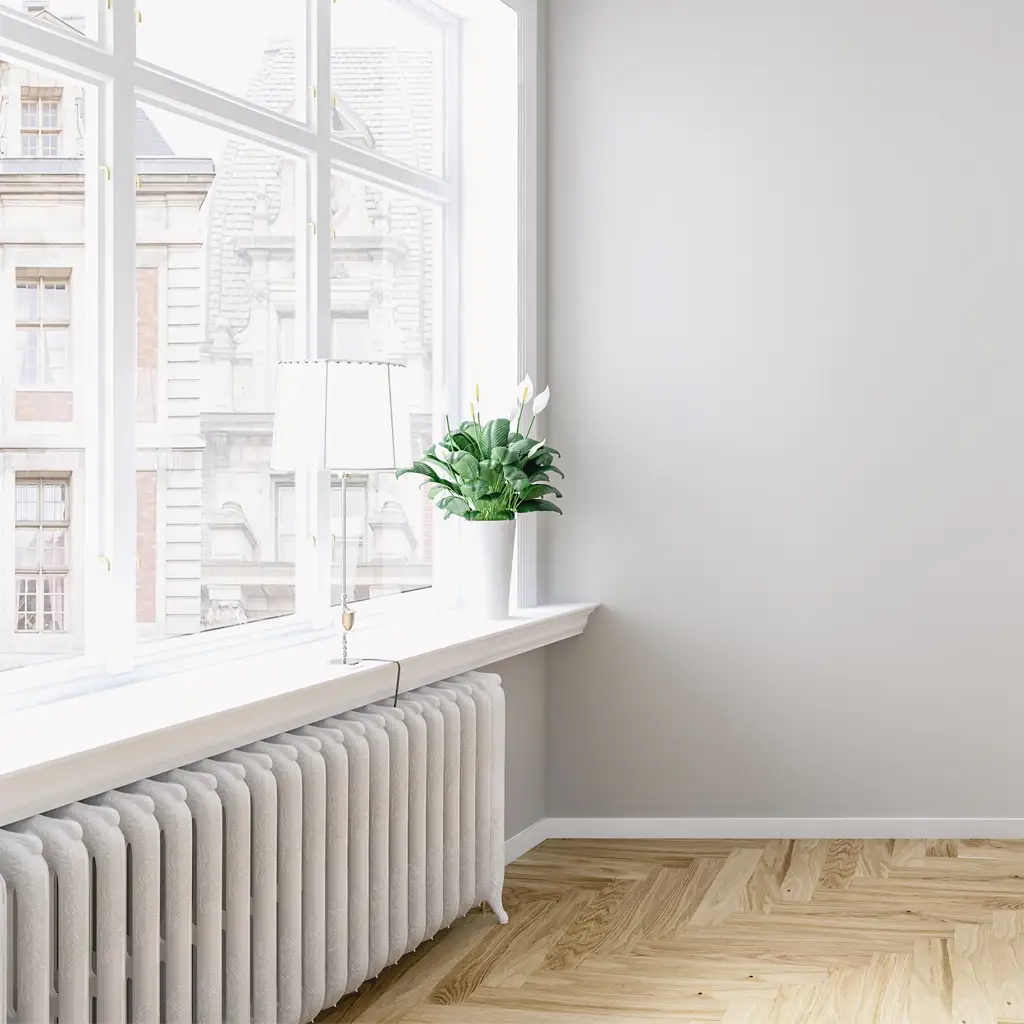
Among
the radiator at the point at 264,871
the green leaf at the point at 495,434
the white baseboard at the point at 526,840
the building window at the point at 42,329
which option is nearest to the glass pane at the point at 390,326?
the green leaf at the point at 495,434

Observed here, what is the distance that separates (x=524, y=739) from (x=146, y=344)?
1814 millimetres

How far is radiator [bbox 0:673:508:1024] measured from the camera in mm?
1924

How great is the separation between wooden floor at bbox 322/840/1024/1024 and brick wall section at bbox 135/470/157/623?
37.3 inches

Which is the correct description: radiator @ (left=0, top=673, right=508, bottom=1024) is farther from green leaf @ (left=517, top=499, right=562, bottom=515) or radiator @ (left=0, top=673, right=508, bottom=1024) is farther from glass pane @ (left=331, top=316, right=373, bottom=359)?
glass pane @ (left=331, top=316, right=373, bottom=359)

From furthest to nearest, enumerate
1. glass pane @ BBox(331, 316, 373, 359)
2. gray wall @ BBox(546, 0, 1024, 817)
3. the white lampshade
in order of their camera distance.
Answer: gray wall @ BBox(546, 0, 1024, 817) → glass pane @ BBox(331, 316, 373, 359) → the white lampshade

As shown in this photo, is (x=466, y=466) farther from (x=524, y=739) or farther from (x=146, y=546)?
(x=146, y=546)

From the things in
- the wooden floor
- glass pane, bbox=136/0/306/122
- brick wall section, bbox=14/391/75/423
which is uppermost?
glass pane, bbox=136/0/306/122

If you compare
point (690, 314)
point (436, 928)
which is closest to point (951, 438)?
point (690, 314)

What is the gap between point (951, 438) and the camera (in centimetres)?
399

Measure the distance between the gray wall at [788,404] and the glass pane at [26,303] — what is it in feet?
6.42

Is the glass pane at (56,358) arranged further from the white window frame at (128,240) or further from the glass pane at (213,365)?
the glass pane at (213,365)

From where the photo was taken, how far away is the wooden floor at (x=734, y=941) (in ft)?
9.15

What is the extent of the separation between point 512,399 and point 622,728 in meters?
1.10

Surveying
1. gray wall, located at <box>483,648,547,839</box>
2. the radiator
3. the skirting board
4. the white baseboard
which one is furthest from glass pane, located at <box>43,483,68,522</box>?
the skirting board
